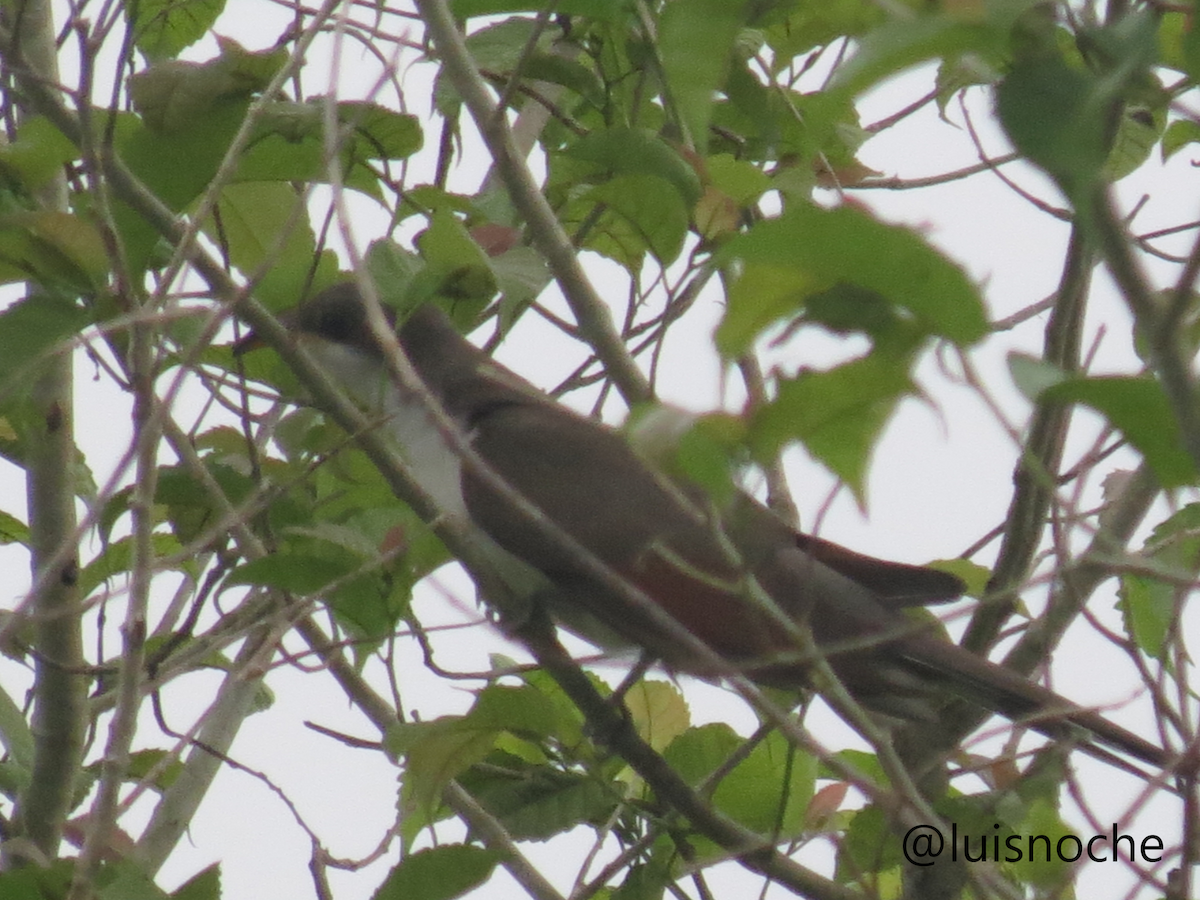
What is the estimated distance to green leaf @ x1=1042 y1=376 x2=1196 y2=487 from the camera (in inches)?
48.1

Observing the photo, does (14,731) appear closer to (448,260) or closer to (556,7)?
(448,260)

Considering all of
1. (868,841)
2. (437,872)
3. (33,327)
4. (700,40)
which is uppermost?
(33,327)

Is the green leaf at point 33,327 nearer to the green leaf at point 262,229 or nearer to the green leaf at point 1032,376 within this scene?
the green leaf at point 262,229

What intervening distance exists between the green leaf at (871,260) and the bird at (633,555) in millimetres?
903

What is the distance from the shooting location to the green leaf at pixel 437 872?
7.48 ft

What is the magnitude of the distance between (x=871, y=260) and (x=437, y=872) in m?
1.38

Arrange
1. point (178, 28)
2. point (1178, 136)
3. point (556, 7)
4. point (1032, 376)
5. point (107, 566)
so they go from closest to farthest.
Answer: point (1032, 376), point (556, 7), point (107, 566), point (1178, 136), point (178, 28)

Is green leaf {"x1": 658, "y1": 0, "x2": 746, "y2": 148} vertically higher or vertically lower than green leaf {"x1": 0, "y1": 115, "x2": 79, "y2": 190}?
lower

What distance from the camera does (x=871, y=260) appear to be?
1.25m

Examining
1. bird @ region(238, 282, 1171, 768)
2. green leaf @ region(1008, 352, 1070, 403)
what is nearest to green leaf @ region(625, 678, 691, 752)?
bird @ region(238, 282, 1171, 768)

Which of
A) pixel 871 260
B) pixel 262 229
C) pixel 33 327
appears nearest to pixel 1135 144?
pixel 262 229

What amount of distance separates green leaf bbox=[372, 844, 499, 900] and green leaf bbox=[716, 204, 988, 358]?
1.27 m

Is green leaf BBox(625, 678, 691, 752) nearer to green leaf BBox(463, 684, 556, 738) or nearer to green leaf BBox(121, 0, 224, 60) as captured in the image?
green leaf BBox(463, 684, 556, 738)

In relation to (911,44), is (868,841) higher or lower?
higher
